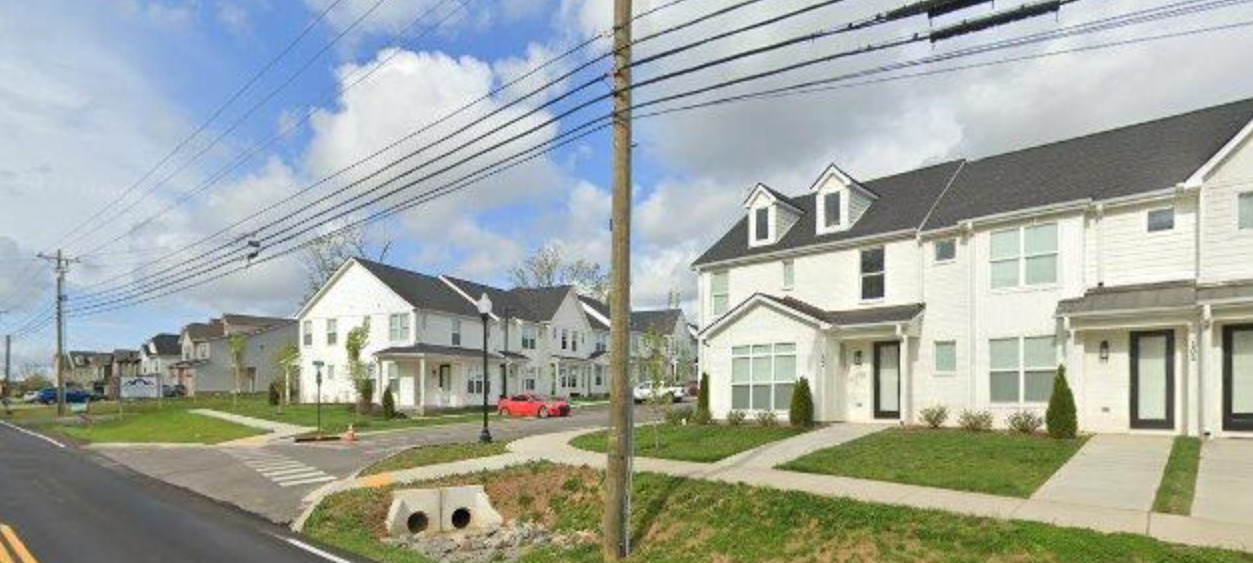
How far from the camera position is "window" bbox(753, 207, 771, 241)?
2933cm

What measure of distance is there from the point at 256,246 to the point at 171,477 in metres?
6.98

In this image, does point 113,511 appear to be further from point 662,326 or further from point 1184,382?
point 662,326

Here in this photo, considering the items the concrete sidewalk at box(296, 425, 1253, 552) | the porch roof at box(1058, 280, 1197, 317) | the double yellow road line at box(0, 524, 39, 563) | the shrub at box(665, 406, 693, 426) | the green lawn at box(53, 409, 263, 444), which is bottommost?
the green lawn at box(53, 409, 263, 444)

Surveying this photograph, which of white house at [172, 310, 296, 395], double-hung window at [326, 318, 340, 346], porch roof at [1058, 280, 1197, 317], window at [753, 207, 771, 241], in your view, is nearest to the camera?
porch roof at [1058, 280, 1197, 317]

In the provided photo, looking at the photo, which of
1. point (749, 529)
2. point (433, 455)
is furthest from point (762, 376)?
point (749, 529)

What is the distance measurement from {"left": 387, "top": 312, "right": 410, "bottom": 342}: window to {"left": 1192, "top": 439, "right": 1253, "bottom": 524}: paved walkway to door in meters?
40.8

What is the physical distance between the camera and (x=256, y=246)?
21859 millimetres

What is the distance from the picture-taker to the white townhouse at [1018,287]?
18875 mm

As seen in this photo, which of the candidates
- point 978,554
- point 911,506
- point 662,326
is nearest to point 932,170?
point 911,506

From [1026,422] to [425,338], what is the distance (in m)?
36.7

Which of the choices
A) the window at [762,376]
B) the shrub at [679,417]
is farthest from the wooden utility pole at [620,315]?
the shrub at [679,417]

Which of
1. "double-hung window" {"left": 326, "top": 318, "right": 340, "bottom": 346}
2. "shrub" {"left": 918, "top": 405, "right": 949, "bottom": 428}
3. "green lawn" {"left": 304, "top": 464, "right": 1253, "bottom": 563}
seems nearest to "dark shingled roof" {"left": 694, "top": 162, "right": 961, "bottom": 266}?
"shrub" {"left": 918, "top": 405, "right": 949, "bottom": 428}

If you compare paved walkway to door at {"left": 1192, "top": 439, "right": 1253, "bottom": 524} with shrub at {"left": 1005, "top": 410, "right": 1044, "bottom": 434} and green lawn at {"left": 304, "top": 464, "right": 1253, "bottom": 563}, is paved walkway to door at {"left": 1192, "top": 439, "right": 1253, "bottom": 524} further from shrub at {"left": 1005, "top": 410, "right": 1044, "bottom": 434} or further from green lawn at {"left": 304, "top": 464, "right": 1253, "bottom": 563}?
shrub at {"left": 1005, "top": 410, "right": 1044, "bottom": 434}

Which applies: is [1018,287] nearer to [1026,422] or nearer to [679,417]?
[1026,422]
